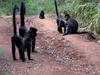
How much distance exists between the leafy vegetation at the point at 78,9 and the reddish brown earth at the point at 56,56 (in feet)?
3.75

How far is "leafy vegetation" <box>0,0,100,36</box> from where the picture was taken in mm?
15141

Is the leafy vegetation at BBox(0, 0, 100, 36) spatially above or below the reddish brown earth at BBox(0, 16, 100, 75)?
above

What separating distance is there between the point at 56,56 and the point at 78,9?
7.76m

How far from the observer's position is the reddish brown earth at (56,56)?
8633 mm

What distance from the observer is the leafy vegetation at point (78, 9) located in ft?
49.7

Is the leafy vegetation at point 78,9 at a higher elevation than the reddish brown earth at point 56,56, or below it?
higher

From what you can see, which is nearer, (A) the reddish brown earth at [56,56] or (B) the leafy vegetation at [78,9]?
(A) the reddish brown earth at [56,56]

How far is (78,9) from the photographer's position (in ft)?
59.1

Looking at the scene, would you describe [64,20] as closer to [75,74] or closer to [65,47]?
[65,47]

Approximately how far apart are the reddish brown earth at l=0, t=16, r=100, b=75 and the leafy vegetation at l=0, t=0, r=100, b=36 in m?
1.14

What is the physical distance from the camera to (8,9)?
958 inches

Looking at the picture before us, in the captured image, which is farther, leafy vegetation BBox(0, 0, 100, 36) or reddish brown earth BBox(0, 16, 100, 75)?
leafy vegetation BBox(0, 0, 100, 36)

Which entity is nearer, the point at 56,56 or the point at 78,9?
the point at 56,56

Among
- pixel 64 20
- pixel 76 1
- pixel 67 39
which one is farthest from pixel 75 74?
pixel 76 1
